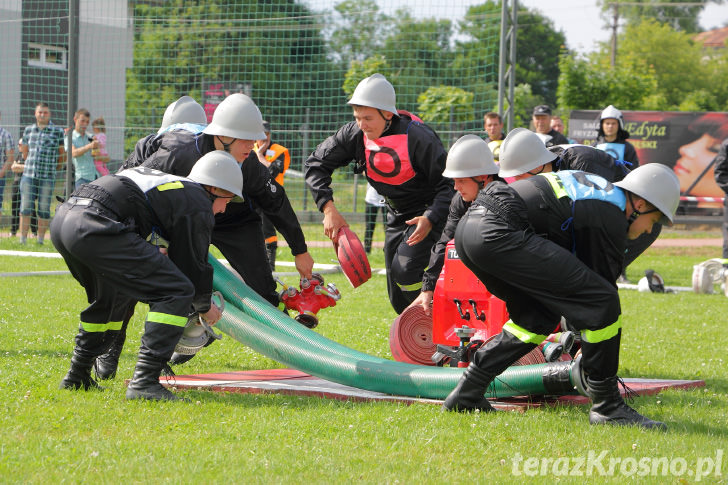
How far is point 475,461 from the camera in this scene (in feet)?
13.8

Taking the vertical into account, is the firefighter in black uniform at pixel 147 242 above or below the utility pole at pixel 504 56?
below

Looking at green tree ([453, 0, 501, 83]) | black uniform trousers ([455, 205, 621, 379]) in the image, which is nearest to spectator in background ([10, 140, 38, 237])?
green tree ([453, 0, 501, 83])

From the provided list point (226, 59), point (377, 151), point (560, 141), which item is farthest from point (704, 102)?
point (377, 151)

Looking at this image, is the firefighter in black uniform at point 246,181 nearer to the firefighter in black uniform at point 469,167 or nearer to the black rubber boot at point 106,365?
the black rubber boot at point 106,365

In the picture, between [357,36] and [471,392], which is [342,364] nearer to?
[471,392]

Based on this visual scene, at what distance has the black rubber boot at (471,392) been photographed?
5156mm

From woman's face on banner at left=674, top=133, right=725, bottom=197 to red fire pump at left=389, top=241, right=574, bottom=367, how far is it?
698 inches

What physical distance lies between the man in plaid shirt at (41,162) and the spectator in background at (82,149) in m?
0.39

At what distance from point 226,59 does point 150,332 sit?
1668cm

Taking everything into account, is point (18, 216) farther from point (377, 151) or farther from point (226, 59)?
point (377, 151)

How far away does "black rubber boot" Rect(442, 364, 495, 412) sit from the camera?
16.9ft

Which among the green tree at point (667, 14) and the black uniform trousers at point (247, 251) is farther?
the green tree at point (667, 14)

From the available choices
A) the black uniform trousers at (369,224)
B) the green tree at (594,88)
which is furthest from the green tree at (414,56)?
the green tree at (594,88)

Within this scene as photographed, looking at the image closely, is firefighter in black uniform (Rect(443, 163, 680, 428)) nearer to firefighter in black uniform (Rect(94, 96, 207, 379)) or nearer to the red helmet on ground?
the red helmet on ground
